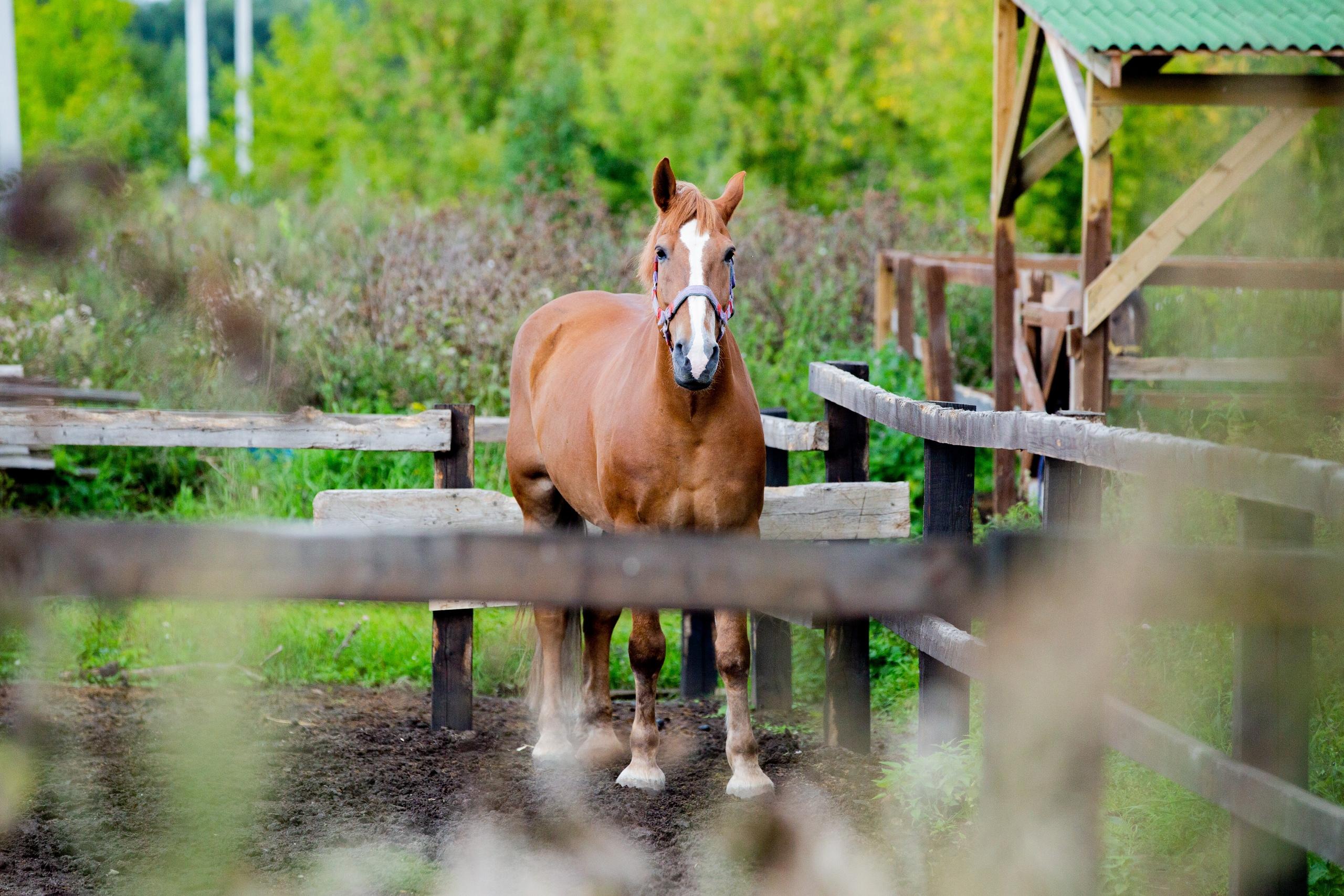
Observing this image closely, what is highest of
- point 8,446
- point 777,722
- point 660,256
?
point 660,256

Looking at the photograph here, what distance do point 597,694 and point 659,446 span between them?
4.00 ft

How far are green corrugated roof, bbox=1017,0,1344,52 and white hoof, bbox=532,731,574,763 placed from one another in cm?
444

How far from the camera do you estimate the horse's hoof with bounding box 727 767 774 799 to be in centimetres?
398

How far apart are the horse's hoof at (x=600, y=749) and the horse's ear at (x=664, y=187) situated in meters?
1.92

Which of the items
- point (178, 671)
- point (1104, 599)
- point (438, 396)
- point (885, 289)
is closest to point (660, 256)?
point (1104, 599)

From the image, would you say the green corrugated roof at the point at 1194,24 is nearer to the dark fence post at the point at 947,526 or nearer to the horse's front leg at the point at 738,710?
the dark fence post at the point at 947,526

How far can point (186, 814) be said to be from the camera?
3.83m

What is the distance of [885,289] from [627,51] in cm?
1357

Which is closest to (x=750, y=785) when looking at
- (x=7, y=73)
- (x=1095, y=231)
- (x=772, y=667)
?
(x=772, y=667)

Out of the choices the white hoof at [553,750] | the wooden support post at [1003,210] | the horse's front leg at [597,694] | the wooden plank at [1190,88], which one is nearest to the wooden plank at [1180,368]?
the wooden support post at [1003,210]

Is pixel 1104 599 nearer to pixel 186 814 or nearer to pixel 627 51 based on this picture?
pixel 186 814

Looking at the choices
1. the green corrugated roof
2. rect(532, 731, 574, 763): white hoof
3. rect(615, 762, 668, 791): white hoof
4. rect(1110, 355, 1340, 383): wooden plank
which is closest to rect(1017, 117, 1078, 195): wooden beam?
the green corrugated roof

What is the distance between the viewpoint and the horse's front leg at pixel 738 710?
4.02 m

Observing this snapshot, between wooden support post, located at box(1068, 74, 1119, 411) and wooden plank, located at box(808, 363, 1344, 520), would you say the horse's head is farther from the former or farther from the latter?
wooden support post, located at box(1068, 74, 1119, 411)
